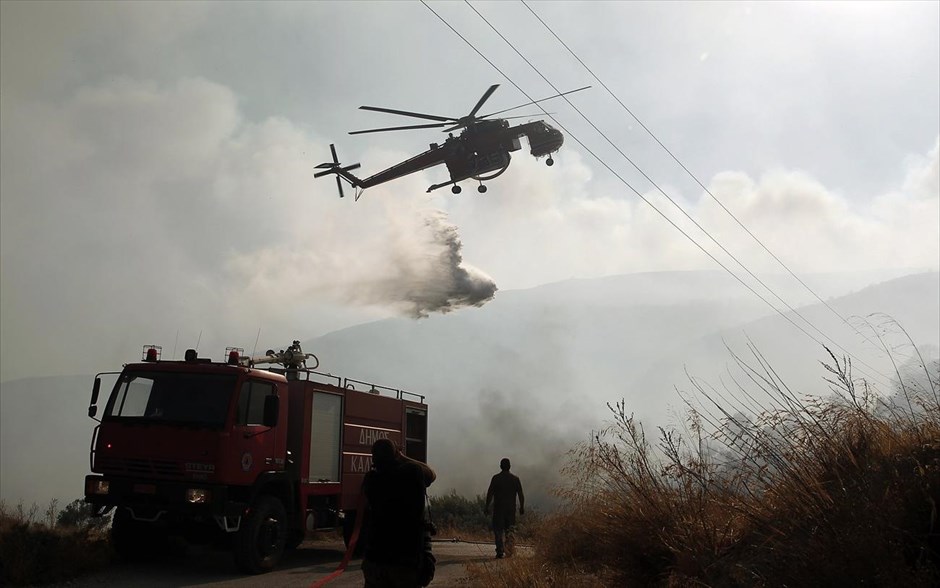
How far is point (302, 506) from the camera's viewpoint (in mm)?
11914

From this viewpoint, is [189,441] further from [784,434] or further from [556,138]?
[556,138]

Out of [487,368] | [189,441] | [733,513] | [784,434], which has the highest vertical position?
[487,368]

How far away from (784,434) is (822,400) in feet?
1.74

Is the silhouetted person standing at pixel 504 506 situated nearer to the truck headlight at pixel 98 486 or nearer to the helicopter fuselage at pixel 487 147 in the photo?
the truck headlight at pixel 98 486

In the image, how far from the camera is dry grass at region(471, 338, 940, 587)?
441 cm

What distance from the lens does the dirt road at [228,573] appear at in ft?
32.3

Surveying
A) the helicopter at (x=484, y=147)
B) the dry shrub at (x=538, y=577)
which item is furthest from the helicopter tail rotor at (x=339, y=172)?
the dry shrub at (x=538, y=577)

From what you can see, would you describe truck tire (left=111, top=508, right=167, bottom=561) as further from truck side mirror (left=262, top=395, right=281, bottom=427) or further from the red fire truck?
truck side mirror (left=262, top=395, right=281, bottom=427)

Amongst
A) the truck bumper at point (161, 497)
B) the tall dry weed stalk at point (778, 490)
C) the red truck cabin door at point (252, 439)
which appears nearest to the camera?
the tall dry weed stalk at point (778, 490)

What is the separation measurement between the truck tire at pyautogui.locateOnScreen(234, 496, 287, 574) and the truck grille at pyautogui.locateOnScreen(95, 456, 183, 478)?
4.54 feet

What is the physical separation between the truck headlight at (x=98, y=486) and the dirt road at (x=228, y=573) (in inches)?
46.5

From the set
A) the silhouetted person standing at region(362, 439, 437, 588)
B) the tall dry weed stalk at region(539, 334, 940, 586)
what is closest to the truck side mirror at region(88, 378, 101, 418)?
the silhouetted person standing at region(362, 439, 437, 588)

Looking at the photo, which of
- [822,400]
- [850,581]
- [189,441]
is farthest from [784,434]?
[189,441]

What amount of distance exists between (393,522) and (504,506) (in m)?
8.40
